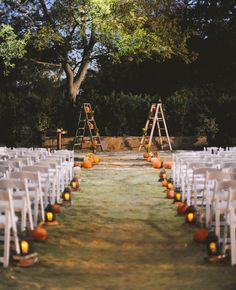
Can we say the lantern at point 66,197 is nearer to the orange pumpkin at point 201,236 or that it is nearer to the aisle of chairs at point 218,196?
the aisle of chairs at point 218,196

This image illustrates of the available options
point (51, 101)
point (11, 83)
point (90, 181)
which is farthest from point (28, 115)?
point (90, 181)

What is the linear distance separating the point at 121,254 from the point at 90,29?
52.1 ft

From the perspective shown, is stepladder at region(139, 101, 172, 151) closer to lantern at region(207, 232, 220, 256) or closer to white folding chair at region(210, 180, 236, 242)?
white folding chair at region(210, 180, 236, 242)

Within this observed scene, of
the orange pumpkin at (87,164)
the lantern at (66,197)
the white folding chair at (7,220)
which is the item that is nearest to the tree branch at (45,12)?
the orange pumpkin at (87,164)

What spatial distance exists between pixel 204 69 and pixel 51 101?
27.8 feet

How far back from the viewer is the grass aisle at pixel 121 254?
505 cm

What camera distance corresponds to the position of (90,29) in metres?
20.9

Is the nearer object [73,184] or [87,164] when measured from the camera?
[73,184]

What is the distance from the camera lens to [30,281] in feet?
16.7

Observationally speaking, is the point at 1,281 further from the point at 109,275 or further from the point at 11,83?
the point at 11,83

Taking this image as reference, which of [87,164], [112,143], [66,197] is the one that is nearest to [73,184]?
[66,197]

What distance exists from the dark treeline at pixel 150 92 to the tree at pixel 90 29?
941 millimetres

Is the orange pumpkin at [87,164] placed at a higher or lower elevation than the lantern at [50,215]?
higher

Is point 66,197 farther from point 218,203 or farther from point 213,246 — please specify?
point 213,246
